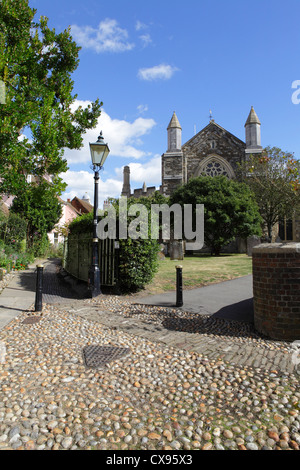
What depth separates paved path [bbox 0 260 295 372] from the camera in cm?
354

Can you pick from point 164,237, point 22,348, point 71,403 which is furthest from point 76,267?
point 164,237

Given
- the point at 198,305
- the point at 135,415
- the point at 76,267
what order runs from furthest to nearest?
1. the point at 76,267
2. the point at 198,305
3. the point at 135,415

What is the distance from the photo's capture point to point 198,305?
20.4 feet

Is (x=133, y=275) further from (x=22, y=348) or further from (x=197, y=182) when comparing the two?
(x=197, y=182)

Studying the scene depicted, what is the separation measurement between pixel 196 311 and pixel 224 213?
1820cm

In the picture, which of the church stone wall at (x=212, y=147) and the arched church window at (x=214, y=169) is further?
the arched church window at (x=214, y=169)

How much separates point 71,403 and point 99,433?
53 cm

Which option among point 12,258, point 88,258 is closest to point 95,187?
→ point 88,258

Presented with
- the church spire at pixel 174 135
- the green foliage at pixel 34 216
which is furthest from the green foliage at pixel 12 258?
the church spire at pixel 174 135

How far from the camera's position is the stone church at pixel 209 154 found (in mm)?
31734

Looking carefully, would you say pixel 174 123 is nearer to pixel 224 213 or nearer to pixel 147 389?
pixel 224 213

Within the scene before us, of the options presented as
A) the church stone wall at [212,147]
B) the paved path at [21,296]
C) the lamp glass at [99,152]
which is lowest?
the paved path at [21,296]

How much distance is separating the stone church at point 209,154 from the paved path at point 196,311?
24279mm

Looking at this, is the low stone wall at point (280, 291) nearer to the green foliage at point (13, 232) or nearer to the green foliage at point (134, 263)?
the green foliage at point (134, 263)
